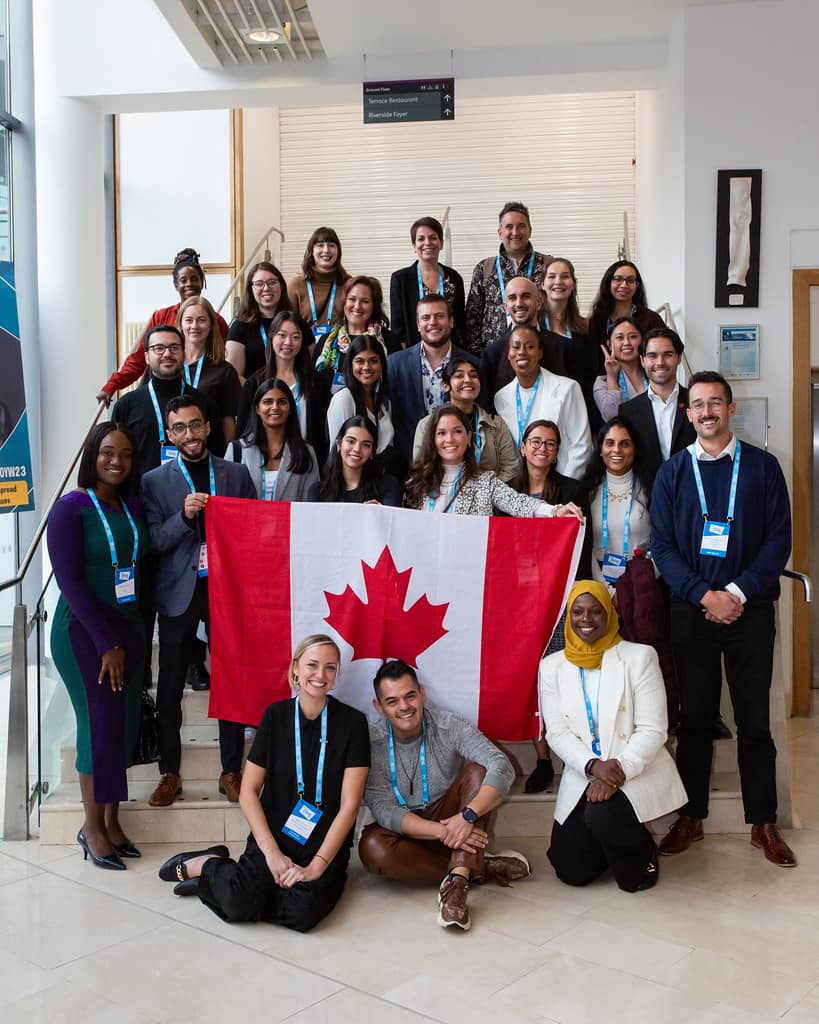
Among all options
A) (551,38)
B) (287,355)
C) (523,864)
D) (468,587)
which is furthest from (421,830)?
(551,38)

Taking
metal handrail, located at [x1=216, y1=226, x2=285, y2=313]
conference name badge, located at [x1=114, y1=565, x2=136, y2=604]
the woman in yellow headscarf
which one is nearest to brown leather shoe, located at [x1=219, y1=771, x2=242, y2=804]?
conference name badge, located at [x1=114, y1=565, x2=136, y2=604]

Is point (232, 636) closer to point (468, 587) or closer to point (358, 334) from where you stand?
point (468, 587)

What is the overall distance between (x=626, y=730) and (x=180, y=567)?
1924mm

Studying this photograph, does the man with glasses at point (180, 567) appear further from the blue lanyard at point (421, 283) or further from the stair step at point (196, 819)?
the blue lanyard at point (421, 283)

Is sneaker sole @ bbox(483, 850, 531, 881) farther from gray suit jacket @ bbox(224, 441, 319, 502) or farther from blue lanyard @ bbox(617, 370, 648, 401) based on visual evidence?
blue lanyard @ bbox(617, 370, 648, 401)

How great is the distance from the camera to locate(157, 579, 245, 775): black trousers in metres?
4.53

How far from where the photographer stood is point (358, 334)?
226 inches

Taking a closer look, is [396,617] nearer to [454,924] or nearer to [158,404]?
[454,924]

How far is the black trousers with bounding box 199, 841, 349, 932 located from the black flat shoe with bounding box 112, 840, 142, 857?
2.07 feet

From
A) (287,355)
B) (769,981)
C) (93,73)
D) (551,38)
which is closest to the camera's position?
(769,981)

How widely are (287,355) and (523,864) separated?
2663 millimetres

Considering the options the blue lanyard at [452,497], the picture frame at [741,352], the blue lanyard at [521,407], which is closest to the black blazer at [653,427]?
the blue lanyard at [521,407]

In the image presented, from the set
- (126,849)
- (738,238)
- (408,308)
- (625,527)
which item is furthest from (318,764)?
(738,238)

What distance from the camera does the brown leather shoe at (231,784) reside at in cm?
449
